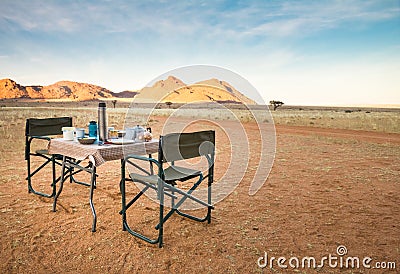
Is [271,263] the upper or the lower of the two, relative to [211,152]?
lower

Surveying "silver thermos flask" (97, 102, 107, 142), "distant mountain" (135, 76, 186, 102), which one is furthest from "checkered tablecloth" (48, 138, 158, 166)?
"distant mountain" (135, 76, 186, 102)

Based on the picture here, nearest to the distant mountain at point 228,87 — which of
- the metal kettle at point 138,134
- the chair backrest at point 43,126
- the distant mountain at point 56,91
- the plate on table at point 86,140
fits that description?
the metal kettle at point 138,134

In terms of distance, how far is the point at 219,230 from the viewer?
311cm

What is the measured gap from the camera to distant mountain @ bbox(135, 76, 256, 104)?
374cm

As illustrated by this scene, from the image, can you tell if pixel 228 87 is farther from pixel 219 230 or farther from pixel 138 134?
pixel 219 230

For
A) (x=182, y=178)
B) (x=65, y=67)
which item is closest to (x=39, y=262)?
(x=182, y=178)

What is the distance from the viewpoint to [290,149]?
27.8 ft

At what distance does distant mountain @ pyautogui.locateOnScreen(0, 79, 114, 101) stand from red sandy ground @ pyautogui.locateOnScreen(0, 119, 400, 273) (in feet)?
390

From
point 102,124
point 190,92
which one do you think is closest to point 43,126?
point 102,124

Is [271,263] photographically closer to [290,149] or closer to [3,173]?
[3,173]

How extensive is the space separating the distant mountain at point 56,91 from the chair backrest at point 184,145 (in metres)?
120

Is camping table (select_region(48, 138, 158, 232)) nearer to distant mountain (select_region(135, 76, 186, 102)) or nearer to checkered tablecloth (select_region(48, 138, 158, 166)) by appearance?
checkered tablecloth (select_region(48, 138, 158, 166))

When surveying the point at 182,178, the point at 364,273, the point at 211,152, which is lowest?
the point at 364,273

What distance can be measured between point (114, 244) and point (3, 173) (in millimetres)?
3653
